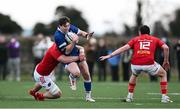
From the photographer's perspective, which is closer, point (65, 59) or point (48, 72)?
point (65, 59)

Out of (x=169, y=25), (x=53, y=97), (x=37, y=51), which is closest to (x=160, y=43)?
(x=53, y=97)

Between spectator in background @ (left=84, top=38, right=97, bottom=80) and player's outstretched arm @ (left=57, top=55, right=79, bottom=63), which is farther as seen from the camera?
spectator in background @ (left=84, top=38, right=97, bottom=80)

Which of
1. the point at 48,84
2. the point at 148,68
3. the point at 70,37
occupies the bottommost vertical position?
the point at 48,84

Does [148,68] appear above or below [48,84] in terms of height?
above

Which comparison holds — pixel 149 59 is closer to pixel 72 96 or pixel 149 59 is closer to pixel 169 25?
pixel 72 96

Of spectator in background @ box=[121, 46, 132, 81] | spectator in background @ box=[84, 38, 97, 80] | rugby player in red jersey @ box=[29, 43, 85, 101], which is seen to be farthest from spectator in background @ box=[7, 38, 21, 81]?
rugby player in red jersey @ box=[29, 43, 85, 101]

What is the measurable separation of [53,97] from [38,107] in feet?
8.20

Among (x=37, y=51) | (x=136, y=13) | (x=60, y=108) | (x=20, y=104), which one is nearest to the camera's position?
(x=60, y=108)

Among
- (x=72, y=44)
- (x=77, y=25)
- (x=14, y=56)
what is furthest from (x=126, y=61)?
(x=77, y=25)

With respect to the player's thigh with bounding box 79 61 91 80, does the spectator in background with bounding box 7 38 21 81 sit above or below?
above

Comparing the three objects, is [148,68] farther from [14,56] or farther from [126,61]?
[14,56]

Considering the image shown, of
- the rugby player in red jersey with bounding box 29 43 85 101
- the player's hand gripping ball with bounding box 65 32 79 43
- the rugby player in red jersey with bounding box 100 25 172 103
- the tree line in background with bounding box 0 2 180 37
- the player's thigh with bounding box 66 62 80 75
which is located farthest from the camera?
the tree line in background with bounding box 0 2 180 37

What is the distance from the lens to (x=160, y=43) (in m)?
16.9

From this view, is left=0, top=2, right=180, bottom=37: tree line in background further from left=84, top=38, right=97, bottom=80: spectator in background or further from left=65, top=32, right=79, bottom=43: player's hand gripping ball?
left=65, top=32, right=79, bottom=43: player's hand gripping ball
